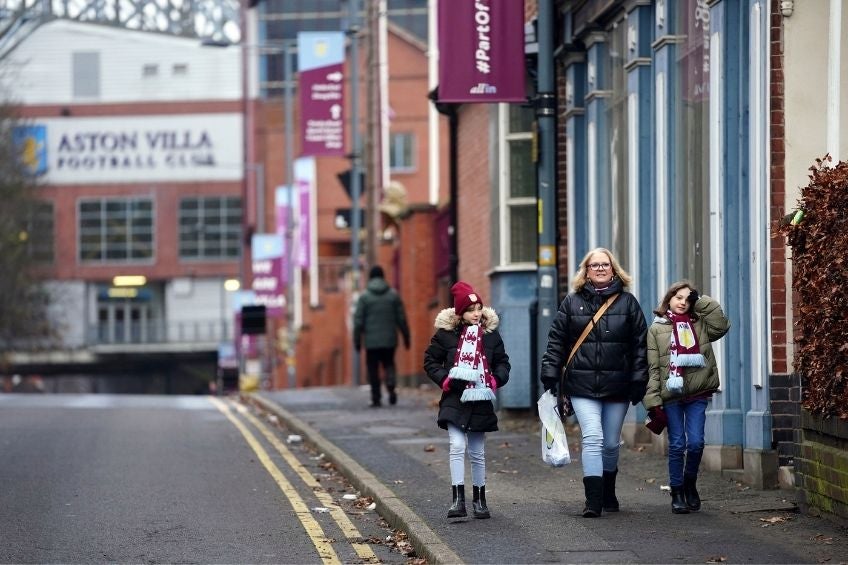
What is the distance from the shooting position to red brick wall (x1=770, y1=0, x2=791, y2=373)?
12836 millimetres

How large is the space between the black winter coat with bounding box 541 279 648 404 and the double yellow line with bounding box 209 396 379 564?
65.5 inches

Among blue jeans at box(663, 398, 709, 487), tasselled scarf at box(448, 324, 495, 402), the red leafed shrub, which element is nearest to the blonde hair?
tasselled scarf at box(448, 324, 495, 402)

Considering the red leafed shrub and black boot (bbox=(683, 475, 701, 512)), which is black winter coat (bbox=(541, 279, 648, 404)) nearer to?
black boot (bbox=(683, 475, 701, 512))

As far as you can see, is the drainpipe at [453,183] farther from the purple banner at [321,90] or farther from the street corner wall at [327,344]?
the street corner wall at [327,344]

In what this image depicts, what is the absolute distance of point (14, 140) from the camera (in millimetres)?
65062

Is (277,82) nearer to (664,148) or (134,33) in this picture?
(134,33)

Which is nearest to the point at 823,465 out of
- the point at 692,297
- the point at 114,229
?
the point at 692,297

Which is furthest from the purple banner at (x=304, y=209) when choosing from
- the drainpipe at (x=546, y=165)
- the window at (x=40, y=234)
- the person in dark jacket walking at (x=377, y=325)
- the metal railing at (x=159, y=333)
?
the metal railing at (x=159, y=333)

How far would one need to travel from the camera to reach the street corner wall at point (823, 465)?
35.5 ft

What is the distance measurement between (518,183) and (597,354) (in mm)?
10382

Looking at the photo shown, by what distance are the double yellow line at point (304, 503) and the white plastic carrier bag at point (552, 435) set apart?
1.30 m

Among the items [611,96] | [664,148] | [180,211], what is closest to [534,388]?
[611,96]

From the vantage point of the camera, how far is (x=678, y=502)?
11.8 metres

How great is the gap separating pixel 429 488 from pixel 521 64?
662cm
